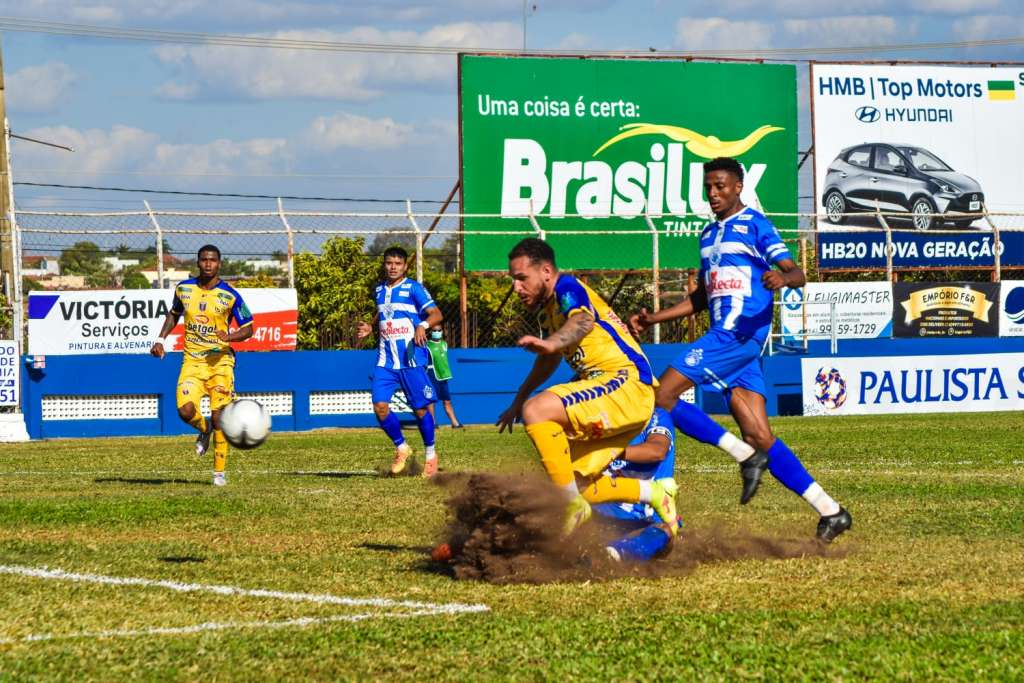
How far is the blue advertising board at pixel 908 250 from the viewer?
33000 millimetres

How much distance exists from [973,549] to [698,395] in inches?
747

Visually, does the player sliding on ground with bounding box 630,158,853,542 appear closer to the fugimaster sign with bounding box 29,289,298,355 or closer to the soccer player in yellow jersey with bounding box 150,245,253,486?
the soccer player in yellow jersey with bounding box 150,245,253,486

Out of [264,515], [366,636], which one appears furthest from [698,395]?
[366,636]

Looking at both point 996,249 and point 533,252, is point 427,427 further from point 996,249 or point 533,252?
point 996,249

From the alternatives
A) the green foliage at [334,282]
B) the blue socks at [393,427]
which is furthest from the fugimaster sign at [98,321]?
the green foliage at [334,282]

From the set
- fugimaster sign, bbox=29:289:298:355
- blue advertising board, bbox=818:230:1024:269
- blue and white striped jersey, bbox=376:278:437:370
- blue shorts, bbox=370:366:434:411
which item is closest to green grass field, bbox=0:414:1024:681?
blue shorts, bbox=370:366:434:411

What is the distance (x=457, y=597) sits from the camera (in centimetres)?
651

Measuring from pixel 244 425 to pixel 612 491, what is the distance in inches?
152

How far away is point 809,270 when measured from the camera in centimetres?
3569

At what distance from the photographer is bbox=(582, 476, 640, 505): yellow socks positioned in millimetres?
7340

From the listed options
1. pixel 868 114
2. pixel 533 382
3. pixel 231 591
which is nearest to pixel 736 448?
→ pixel 533 382

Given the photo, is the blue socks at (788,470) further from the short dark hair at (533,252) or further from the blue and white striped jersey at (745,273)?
the short dark hair at (533,252)

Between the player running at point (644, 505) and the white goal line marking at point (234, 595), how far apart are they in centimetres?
119

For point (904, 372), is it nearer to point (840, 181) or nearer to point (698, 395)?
point (698, 395)
